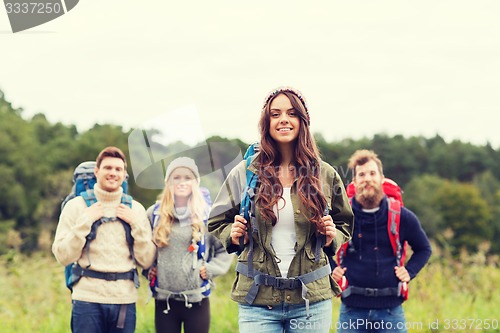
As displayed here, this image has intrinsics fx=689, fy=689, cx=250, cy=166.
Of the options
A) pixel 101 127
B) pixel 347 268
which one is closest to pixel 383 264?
pixel 347 268

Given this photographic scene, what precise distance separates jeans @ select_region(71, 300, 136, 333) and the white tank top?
7.06 feet

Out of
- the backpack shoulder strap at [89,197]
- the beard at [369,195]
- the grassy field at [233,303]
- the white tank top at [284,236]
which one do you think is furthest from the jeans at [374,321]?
the backpack shoulder strap at [89,197]

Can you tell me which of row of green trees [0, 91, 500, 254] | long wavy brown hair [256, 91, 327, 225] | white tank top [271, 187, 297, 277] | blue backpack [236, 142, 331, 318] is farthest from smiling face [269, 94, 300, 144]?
row of green trees [0, 91, 500, 254]

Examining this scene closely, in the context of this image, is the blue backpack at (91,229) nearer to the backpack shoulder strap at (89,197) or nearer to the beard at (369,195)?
the backpack shoulder strap at (89,197)

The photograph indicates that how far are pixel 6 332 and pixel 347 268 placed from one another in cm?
426

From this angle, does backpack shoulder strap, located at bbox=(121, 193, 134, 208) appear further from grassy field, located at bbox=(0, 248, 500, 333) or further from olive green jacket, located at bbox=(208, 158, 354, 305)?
grassy field, located at bbox=(0, 248, 500, 333)

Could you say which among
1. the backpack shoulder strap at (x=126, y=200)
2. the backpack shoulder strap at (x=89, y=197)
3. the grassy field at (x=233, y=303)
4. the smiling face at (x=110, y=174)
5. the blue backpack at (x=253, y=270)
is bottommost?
the grassy field at (x=233, y=303)

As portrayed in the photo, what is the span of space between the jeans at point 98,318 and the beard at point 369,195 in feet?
6.96

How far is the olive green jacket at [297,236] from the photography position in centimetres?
395

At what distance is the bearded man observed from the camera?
5715mm

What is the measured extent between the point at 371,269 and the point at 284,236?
199 cm

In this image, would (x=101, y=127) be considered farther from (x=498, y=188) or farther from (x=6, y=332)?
(x=6, y=332)

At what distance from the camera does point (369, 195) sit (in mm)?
5742

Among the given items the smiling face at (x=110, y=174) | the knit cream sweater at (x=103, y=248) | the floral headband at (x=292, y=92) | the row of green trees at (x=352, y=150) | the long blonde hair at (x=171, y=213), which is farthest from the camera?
the row of green trees at (x=352, y=150)
